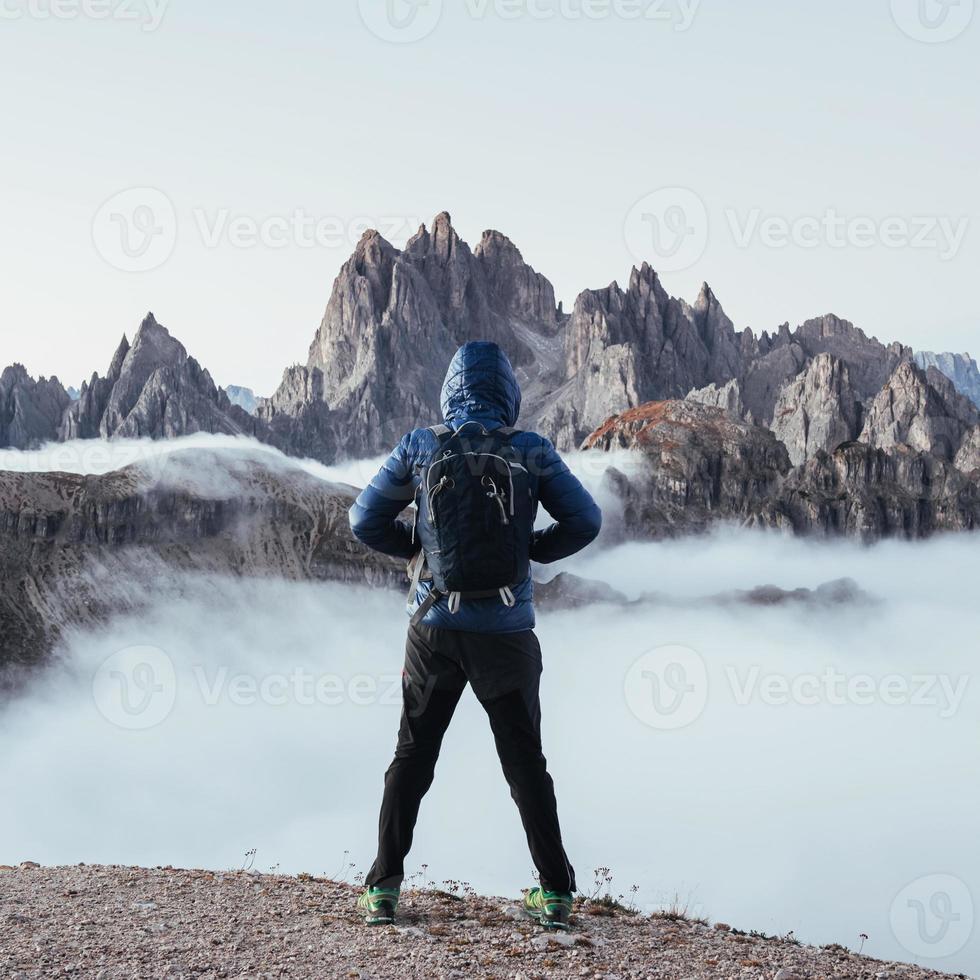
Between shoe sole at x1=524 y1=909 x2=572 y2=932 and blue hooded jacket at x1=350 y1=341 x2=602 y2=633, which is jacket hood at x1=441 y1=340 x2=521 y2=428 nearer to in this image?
blue hooded jacket at x1=350 y1=341 x2=602 y2=633

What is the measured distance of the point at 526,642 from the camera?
7969mm

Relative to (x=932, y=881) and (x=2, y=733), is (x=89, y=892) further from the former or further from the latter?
(x=2, y=733)

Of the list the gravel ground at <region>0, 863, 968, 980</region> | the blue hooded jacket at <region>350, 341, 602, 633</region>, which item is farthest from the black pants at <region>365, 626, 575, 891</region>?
the gravel ground at <region>0, 863, 968, 980</region>

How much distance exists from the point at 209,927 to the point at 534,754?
313 cm

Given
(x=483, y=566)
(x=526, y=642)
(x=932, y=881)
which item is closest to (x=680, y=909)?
(x=526, y=642)

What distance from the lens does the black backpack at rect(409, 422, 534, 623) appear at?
775 centimetres

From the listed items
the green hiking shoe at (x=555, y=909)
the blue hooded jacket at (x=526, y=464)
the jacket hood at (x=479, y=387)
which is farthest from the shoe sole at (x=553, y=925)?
the jacket hood at (x=479, y=387)

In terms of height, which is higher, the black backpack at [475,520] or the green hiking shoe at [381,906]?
the black backpack at [475,520]

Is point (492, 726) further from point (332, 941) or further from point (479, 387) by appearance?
point (479, 387)

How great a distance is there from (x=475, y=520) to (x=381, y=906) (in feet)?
11.2

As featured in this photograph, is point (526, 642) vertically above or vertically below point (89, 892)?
above

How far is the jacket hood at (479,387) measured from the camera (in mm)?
8305

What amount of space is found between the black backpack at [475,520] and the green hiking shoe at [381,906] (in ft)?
8.03

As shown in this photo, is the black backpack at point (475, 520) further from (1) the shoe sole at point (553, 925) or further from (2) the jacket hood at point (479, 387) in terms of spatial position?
(1) the shoe sole at point (553, 925)
